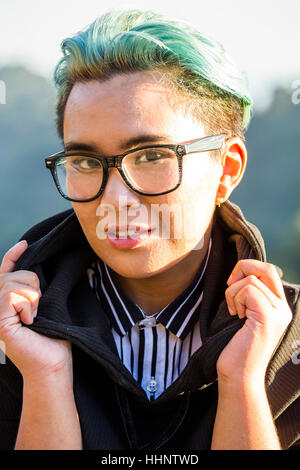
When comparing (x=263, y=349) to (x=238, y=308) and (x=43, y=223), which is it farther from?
(x=43, y=223)

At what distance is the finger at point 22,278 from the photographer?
2.22 metres

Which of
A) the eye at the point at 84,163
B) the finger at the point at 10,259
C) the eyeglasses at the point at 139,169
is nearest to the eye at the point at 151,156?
the eyeglasses at the point at 139,169

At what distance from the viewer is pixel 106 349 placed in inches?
82.3

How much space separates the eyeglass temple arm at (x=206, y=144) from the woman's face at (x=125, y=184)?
0.03 meters

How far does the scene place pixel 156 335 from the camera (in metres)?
2.38

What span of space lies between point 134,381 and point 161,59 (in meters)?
1.31

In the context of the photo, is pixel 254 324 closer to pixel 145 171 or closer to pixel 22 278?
pixel 145 171

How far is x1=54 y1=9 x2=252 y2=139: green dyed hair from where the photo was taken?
7.25ft

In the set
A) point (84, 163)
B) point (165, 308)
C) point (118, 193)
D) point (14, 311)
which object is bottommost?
point (165, 308)

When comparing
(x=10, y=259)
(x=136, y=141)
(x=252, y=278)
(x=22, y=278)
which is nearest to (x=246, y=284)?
(x=252, y=278)

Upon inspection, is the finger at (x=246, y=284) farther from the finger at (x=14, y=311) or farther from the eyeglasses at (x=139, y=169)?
the finger at (x=14, y=311)

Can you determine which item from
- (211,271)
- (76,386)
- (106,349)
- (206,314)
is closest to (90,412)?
(76,386)

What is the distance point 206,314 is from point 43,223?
94 centimetres

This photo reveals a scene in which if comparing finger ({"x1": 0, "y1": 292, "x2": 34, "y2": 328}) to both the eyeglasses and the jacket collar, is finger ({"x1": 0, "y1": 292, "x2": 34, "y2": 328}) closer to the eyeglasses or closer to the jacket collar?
the jacket collar
